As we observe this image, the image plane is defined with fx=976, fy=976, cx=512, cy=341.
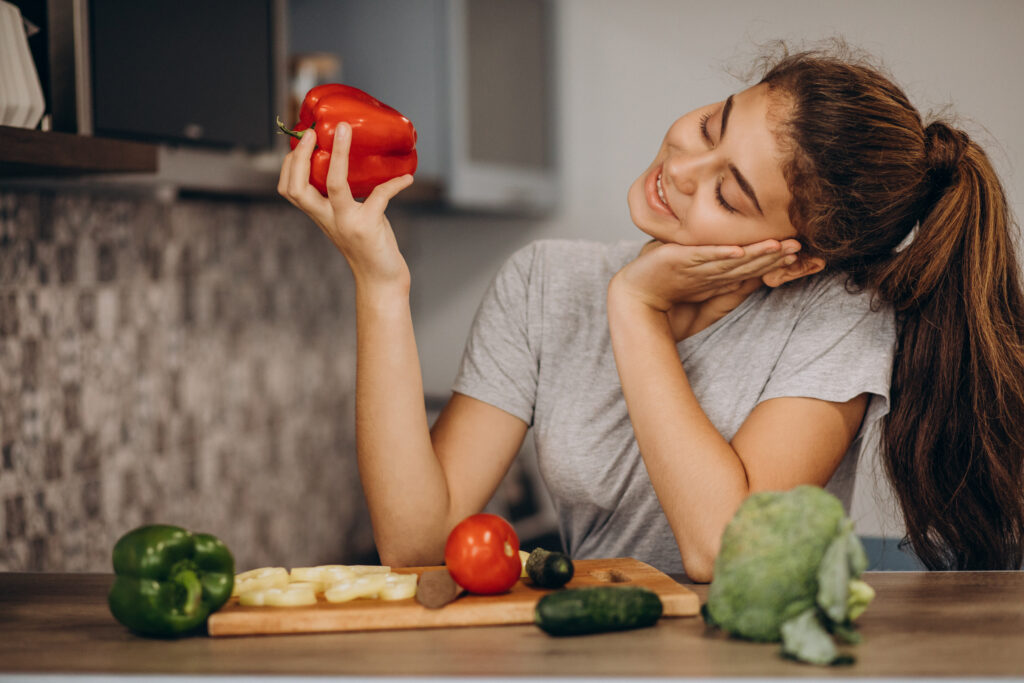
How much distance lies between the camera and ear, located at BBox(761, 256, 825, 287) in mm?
1341

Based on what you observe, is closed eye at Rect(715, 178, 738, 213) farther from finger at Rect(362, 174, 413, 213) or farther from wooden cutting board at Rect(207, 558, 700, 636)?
wooden cutting board at Rect(207, 558, 700, 636)

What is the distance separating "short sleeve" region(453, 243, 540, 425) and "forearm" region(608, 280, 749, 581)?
0.20 metres

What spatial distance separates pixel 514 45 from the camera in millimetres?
2814

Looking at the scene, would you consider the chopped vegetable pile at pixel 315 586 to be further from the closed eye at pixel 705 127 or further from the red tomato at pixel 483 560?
the closed eye at pixel 705 127

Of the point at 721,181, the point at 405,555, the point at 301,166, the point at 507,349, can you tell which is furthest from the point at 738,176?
the point at 405,555

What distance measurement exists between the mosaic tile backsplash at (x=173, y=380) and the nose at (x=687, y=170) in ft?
3.80

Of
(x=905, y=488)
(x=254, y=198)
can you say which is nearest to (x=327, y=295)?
(x=254, y=198)

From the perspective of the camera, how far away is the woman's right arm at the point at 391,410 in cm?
110

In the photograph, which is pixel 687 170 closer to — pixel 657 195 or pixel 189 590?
pixel 657 195

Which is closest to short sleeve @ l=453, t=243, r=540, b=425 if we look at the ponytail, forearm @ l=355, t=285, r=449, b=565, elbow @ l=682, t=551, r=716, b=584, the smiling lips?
forearm @ l=355, t=285, r=449, b=565

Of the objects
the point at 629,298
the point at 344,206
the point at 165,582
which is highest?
the point at 344,206

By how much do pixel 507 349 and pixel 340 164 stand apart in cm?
46

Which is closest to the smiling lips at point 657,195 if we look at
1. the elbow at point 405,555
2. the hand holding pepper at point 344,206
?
the hand holding pepper at point 344,206

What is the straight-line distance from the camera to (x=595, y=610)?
880 mm
